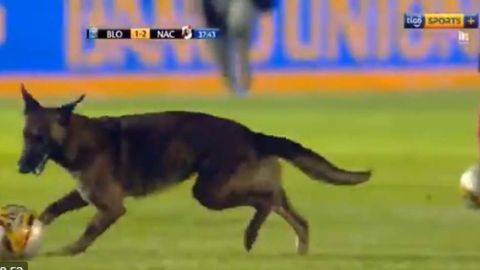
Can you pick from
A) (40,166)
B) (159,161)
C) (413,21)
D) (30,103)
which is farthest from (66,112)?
(413,21)

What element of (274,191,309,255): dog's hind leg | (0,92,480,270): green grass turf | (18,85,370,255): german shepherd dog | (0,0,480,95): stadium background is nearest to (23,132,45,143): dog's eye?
(18,85,370,255): german shepherd dog

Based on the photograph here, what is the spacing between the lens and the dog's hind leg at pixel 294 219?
7.41 metres

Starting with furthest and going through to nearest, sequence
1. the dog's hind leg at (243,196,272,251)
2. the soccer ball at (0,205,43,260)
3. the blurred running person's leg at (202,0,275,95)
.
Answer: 1. the blurred running person's leg at (202,0,275,95)
2. the dog's hind leg at (243,196,272,251)
3. the soccer ball at (0,205,43,260)

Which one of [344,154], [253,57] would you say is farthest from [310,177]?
[253,57]

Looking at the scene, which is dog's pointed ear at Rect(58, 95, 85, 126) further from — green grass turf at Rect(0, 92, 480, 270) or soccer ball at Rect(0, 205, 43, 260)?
soccer ball at Rect(0, 205, 43, 260)

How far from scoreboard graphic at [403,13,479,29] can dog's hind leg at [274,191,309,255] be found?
3.99 feet

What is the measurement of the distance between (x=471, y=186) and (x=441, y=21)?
3.06 feet

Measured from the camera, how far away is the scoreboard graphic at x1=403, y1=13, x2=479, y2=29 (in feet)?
25.0

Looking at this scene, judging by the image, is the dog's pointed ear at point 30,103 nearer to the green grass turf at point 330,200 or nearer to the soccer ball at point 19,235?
the green grass turf at point 330,200

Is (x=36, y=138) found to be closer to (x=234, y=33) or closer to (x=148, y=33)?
(x=148, y=33)

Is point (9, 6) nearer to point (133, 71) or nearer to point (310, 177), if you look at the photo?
point (133, 71)

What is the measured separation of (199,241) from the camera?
24.3 ft

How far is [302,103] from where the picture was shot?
7746mm

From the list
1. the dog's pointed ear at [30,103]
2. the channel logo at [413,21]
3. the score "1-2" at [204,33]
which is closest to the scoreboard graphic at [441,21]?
the channel logo at [413,21]
